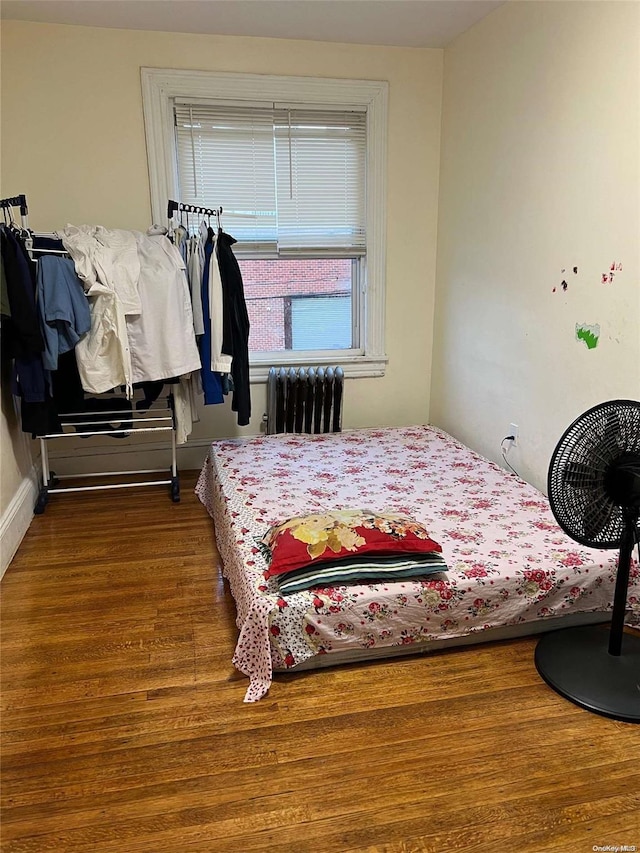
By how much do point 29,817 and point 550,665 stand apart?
1.62m

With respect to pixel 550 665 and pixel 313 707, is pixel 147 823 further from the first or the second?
pixel 550 665

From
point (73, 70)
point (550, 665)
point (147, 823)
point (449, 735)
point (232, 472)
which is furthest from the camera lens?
point (73, 70)

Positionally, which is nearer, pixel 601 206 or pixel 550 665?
pixel 550 665

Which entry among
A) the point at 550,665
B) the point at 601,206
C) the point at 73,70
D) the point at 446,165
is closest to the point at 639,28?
the point at 601,206

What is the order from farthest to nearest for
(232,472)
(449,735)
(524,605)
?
(232,472) < (524,605) < (449,735)

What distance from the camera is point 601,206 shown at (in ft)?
8.63

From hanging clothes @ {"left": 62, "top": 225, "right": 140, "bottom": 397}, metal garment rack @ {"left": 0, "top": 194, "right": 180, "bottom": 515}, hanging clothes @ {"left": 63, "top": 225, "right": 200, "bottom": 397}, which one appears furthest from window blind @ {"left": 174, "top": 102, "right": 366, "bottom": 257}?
metal garment rack @ {"left": 0, "top": 194, "right": 180, "bottom": 515}

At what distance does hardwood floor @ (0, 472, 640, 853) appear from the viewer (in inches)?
Result: 60.9

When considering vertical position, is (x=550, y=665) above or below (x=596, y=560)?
Result: below

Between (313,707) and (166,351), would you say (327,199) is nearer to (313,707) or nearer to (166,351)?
(166,351)

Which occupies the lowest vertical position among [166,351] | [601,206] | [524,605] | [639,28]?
[524,605]

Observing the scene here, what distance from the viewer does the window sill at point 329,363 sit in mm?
4129

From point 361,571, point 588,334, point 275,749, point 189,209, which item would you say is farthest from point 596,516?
point 189,209
